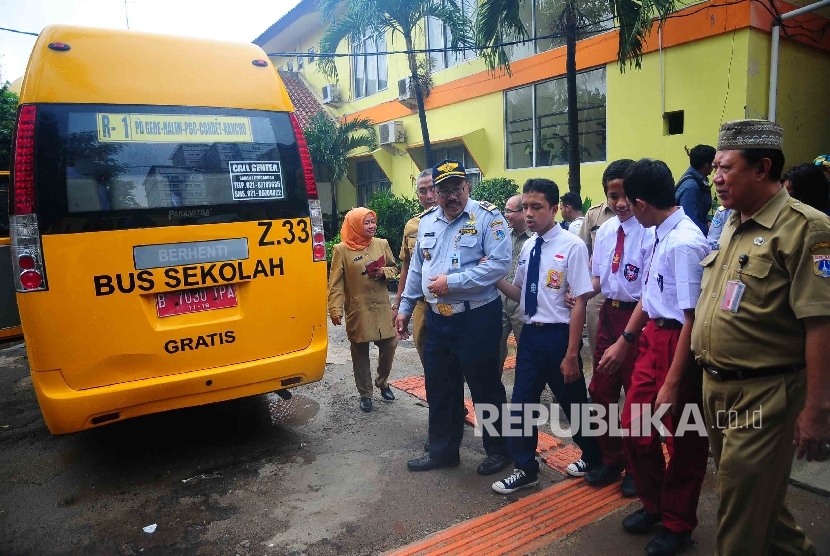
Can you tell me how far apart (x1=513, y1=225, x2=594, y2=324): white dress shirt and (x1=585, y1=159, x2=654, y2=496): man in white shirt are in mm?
174

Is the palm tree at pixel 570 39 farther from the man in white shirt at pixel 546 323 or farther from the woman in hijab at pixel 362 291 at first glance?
the man in white shirt at pixel 546 323

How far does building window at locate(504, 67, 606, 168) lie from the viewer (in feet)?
31.8

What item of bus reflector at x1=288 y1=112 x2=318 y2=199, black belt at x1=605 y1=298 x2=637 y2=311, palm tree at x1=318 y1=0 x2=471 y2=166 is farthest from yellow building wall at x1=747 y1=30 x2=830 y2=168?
bus reflector at x1=288 y1=112 x2=318 y2=199

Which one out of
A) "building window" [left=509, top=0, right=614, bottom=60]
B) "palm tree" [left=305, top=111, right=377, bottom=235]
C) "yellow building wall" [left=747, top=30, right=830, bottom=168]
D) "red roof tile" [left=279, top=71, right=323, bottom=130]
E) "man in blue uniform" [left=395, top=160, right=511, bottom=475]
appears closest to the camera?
"man in blue uniform" [left=395, top=160, right=511, bottom=475]

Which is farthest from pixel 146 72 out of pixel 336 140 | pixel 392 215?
pixel 336 140

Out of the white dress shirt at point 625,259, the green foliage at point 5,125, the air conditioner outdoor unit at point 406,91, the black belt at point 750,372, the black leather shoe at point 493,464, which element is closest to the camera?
the black belt at point 750,372

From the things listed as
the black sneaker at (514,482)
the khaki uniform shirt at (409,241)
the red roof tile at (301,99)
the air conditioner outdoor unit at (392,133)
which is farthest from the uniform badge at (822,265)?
the red roof tile at (301,99)

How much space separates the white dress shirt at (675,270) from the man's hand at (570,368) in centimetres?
54

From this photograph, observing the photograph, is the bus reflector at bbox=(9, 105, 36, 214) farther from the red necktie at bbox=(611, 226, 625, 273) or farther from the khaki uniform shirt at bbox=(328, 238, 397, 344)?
the red necktie at bbox=(611, 226, 625, 273)

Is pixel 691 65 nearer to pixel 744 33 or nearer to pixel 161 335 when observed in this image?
pixel 744 33

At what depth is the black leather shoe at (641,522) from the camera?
2.83 m

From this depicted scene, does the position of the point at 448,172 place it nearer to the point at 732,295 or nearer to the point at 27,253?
A: the point at 732,295

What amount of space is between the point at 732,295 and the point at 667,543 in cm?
125

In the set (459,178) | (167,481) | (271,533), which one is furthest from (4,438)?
(459,178)
